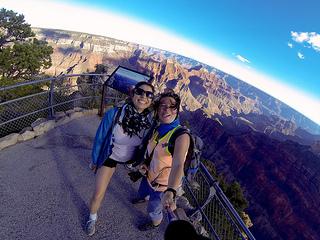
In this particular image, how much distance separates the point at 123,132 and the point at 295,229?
5947 centimetres

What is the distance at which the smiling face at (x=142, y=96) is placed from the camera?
11.0 feet

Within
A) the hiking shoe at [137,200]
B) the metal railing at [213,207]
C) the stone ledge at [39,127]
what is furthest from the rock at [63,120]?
the metal railing at [213,207]

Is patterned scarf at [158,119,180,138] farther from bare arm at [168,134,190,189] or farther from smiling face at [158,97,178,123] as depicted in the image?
bare arm at [168,134,190,189]

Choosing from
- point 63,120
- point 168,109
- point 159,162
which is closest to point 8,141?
point 63,120

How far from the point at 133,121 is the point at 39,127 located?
14.4ft

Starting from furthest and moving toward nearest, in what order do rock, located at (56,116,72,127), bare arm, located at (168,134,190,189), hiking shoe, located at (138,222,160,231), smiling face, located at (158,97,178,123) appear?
rock, located at (56,116,72,127)
hiking shoe, located at (138,222,160,231)
smiling face, located at (158,97,178,123)
bare arm, located at (168,134,190,189)

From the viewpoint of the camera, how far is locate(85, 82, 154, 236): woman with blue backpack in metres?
3.37

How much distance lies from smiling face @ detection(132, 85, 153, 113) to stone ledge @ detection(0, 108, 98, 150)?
13.0 feet

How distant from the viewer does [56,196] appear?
4.63m

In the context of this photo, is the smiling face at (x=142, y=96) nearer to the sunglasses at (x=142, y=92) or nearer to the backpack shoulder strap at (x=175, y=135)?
the sunglasses at (x=142, y=92)

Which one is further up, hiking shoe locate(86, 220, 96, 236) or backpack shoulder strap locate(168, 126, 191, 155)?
backpack shoulder strap locate(168, 126, 191, 155)

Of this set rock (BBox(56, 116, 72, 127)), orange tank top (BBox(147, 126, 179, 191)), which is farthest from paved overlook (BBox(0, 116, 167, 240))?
orange tank top (BBox(147, 126, 179, 191))

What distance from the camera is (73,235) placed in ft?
12.5

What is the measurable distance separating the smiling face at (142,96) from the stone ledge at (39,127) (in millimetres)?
3963
